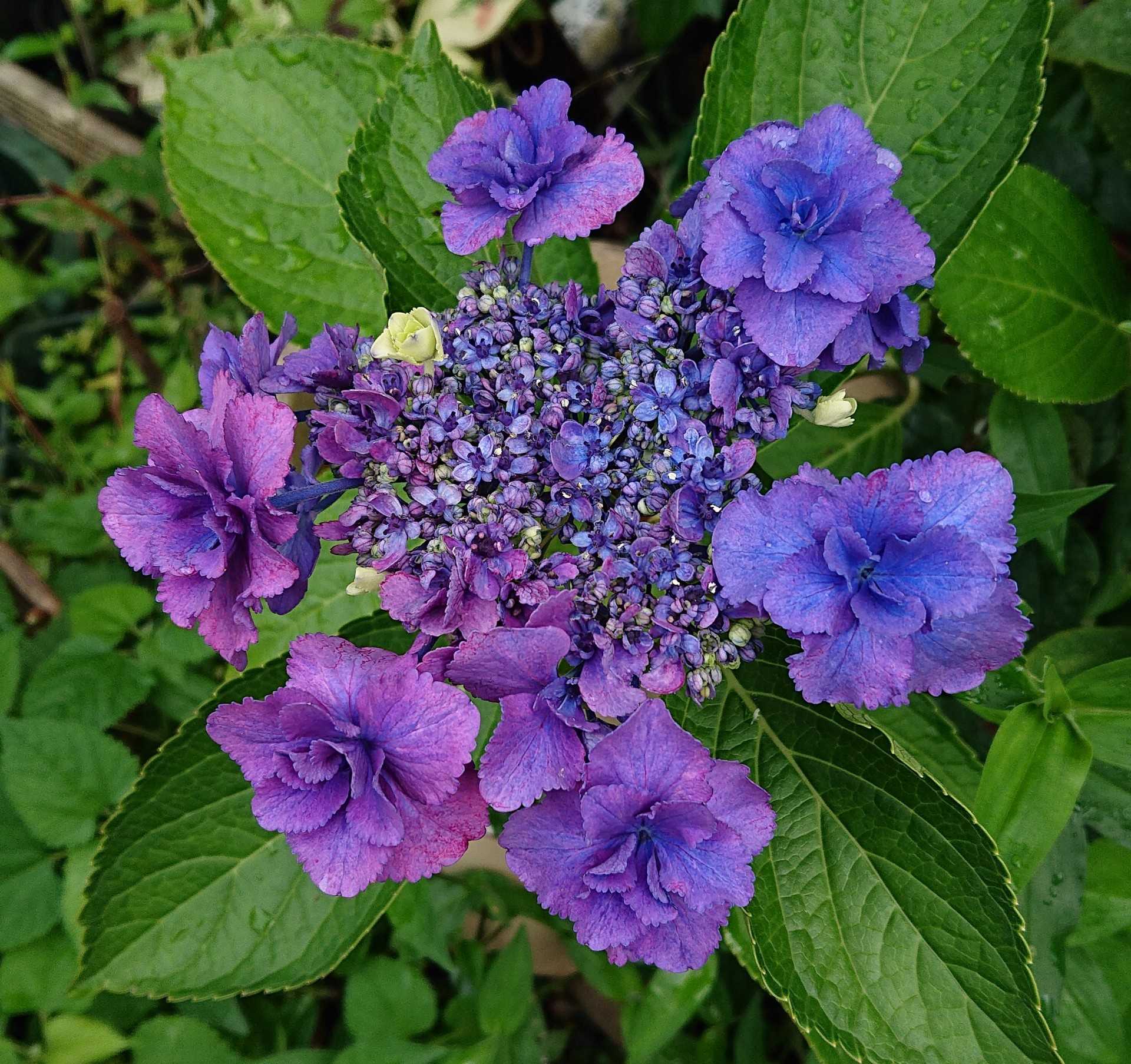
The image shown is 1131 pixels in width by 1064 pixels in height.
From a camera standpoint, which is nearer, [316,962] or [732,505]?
[732,505]

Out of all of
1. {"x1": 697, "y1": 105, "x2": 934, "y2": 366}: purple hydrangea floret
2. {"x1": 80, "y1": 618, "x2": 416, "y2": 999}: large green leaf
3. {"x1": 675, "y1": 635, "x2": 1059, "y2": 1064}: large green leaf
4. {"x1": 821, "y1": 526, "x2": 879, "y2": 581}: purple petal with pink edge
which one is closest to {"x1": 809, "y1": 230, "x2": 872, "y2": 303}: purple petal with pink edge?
{"x1": 697, "y1": 105, "x2": 934, "y2": 366}: purple hydrangea floret

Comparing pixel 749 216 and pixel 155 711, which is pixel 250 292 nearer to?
pixel 749 216

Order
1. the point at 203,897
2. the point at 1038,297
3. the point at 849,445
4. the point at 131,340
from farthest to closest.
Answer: the point at 131,340, the point at 849,445, the point at 1038,297, the point at 203,897

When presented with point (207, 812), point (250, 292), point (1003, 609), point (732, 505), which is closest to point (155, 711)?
point (207, 812)

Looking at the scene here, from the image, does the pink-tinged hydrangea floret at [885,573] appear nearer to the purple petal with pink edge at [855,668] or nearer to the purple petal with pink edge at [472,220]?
the purple petal with pink edge at [855,668]

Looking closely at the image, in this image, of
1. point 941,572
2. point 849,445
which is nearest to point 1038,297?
point 849,445

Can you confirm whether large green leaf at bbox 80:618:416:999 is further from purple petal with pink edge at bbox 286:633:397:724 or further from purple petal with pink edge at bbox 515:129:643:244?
purple petal with pink edge at bbox 515:129:643:244

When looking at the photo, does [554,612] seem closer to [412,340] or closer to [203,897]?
[412,340]

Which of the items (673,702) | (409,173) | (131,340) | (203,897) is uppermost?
(409,173)
